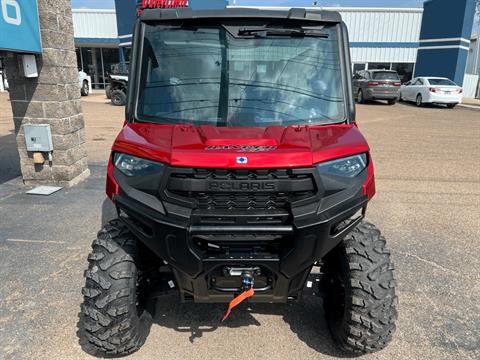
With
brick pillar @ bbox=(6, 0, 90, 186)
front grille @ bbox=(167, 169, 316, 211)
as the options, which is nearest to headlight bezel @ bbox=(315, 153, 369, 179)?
front grille @ bbox=(167, 169, 316, 211)

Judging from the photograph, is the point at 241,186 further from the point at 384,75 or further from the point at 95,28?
the point at 95,28

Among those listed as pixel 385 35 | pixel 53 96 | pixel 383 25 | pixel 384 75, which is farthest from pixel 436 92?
pixel 53 96

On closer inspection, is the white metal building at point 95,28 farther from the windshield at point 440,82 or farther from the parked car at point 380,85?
the windshield at point 440,82

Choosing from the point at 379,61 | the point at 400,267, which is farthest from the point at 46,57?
the point at 379,61

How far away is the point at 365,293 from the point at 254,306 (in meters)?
1.10

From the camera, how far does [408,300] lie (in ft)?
11.4

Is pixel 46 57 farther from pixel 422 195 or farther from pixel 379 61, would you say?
pixel 379 61

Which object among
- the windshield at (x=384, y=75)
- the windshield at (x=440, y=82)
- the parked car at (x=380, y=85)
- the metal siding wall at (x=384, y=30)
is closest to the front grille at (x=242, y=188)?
the parked car at (x=380, y=85)

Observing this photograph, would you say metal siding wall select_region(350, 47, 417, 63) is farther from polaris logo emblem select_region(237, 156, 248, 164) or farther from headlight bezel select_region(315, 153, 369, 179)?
polaris logo emblem select_region(237, 156, 248, 164)

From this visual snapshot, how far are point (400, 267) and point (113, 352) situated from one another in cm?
281

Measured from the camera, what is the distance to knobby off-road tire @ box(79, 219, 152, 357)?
2.49 meters

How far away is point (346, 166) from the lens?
2439mm

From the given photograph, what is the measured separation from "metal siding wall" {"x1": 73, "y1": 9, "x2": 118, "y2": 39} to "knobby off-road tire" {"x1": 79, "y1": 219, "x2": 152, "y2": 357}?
29.6 meters

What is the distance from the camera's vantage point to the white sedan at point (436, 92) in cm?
1931
